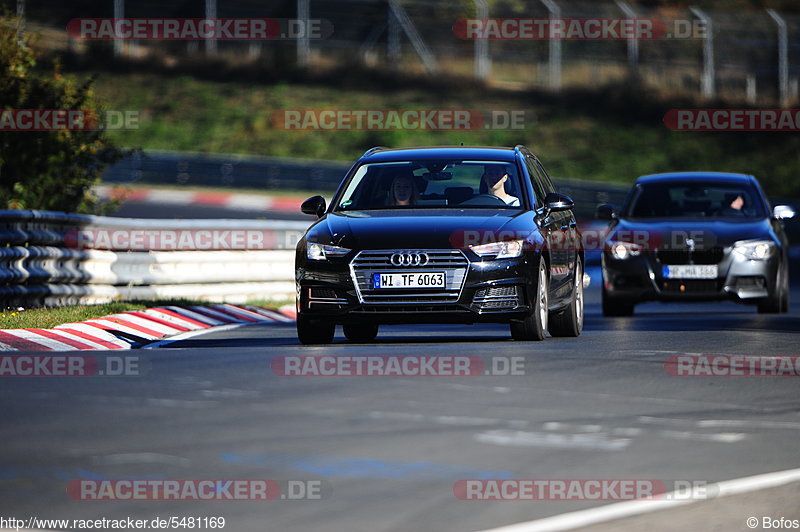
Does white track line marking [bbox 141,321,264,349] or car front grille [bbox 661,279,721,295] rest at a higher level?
car front grille [bbox 661,279,721,295]

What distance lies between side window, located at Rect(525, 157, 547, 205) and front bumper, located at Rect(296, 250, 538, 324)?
147 centimetres

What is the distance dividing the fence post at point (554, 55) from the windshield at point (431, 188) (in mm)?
31720

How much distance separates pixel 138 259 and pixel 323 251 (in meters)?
6.82

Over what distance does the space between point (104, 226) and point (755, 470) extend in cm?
1218

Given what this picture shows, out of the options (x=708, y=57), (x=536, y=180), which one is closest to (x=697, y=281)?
(x=536, y=180)

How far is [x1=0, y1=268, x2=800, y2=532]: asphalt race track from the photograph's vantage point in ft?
21.6
